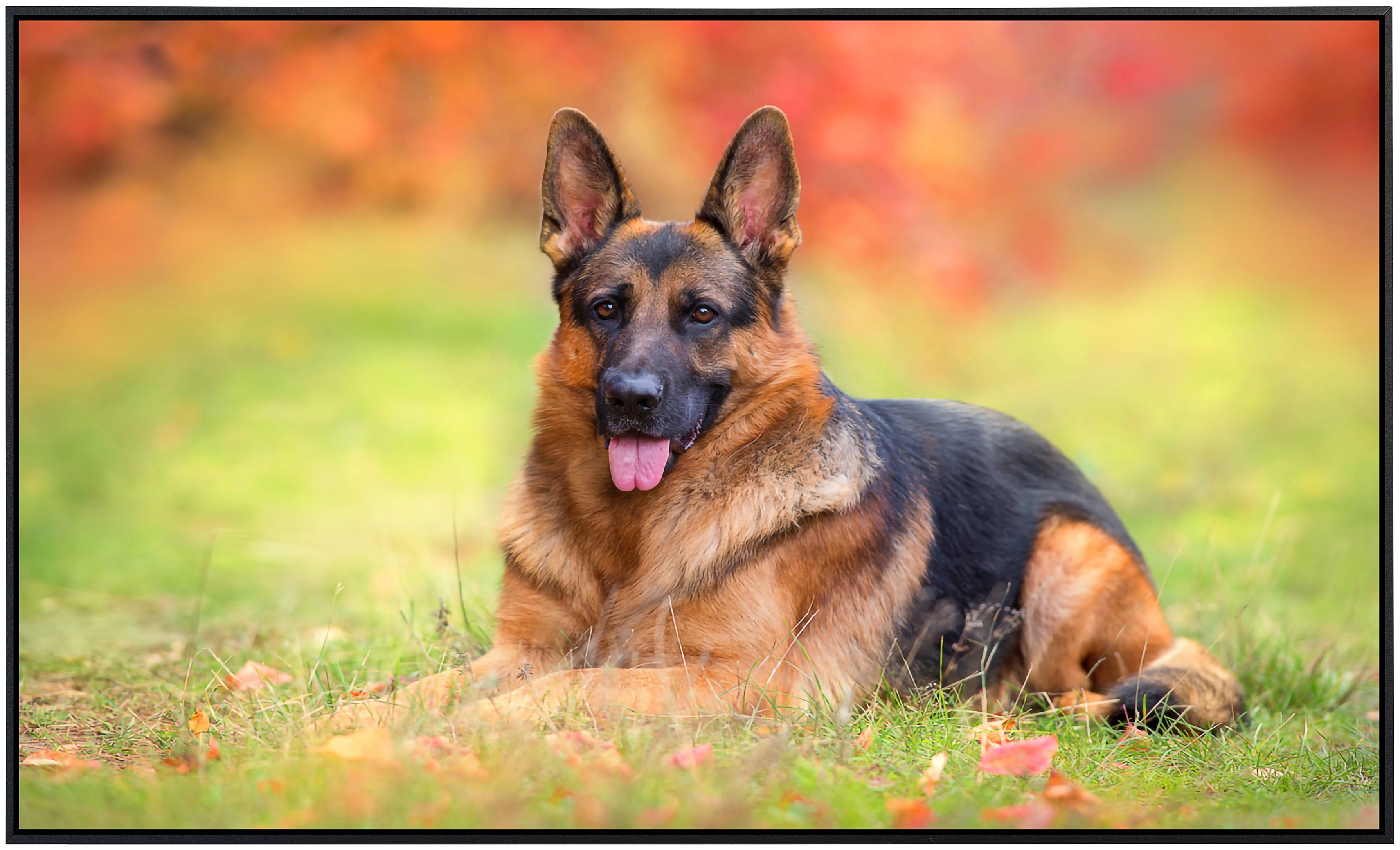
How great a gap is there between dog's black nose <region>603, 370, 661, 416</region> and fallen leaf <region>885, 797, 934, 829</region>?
162 cm

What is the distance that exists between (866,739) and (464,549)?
494 cm

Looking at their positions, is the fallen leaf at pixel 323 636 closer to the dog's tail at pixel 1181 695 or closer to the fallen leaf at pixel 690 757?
the fallen leaf at pixel 690 757

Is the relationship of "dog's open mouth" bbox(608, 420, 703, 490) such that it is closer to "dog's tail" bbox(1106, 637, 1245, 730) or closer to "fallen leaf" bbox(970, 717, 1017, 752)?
"fallen leaf" bbox(970, 717, 1017, 752)

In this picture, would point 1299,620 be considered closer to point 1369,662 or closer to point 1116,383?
point 1369,662

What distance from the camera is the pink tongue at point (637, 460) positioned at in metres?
4.39

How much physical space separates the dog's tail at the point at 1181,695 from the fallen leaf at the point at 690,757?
198cm

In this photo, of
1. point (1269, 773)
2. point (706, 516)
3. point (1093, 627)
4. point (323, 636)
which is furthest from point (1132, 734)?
point (323, 636)

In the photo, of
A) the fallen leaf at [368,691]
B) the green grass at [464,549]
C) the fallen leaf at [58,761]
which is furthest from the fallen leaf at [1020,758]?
the fallen leaf at [58,761]

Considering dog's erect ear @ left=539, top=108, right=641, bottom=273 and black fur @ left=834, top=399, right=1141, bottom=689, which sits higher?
dog's erect ear @ left=539, top=108, right=641, bottom=273

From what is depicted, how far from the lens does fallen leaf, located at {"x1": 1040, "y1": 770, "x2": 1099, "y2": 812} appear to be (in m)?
3.59

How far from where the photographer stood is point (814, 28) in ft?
35.3

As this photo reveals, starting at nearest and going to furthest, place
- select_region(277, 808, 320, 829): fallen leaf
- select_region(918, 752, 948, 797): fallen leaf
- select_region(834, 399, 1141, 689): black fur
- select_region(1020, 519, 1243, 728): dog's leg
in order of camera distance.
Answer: select_region(277, 808, 320, 829): fallen leaf
select_region(918, 752, 948, 797): fallen leaf
select_region(834, 399, 1141, 689): black fur
select_region(1020, 519, 1243, 728): dog's leg

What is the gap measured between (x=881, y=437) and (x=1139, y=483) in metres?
6.61

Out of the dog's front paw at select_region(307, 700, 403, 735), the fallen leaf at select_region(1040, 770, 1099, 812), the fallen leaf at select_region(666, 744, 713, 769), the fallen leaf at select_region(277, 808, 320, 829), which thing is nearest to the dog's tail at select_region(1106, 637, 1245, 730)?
the fallen leaf at select_region(1040, 770, 1099, 812)
